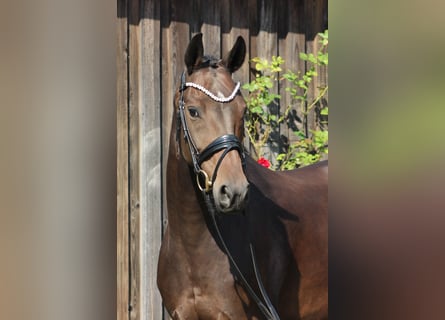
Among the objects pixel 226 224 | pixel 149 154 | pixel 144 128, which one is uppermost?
pixel 144 128

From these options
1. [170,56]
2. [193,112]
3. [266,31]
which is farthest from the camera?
[266,31]

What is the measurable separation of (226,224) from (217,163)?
47cm

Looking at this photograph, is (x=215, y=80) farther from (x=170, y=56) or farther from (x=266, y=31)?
Answer: (x=266, y=31)

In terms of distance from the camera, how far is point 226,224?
298 centimetres

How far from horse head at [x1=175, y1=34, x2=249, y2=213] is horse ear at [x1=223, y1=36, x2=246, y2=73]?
3 cm

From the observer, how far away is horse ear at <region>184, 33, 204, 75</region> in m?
2.86
